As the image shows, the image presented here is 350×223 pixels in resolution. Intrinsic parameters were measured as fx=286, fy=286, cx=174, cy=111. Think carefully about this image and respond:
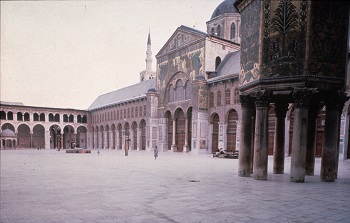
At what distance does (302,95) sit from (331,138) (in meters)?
2.05

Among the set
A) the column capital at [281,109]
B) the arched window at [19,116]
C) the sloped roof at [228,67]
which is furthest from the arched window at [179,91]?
the arched window at [19,116]

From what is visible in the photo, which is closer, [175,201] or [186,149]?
[175,201]

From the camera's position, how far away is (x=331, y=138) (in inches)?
396

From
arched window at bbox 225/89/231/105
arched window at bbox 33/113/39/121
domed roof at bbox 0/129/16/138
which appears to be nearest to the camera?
arched window at bbox 225/89/231/105

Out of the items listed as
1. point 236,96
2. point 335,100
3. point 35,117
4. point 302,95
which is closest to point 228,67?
point 236,96

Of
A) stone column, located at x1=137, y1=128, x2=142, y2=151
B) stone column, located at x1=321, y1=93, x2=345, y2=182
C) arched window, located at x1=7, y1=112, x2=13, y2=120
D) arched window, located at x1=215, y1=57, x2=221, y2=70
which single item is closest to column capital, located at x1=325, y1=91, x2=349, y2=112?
stone column, located at x1=321, y1=93, x2=345, y2=182

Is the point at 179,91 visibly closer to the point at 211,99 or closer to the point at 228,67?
the point at 211,99

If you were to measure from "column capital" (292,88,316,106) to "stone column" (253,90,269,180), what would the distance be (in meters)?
0.95

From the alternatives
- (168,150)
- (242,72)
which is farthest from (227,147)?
(242,72)

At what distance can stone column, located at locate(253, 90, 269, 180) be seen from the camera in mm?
10102

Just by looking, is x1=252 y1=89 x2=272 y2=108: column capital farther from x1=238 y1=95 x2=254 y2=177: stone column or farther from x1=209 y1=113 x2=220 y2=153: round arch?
x1=209 y1=113 x2=220 y2=153: round arch

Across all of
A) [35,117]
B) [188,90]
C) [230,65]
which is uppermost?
[230,65]

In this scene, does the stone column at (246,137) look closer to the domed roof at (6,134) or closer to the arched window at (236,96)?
the arched window at (236,96)

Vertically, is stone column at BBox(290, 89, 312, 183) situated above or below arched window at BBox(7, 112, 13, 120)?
below
